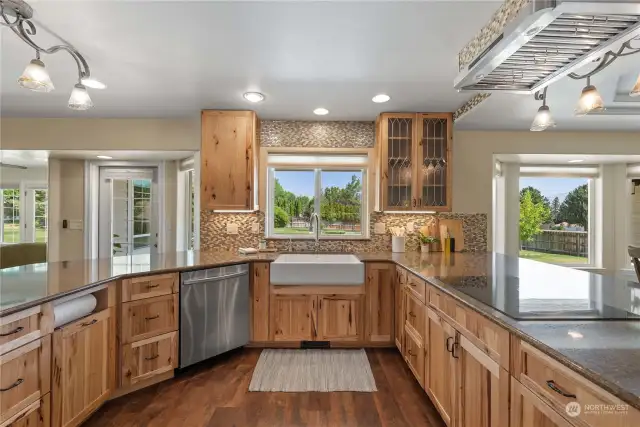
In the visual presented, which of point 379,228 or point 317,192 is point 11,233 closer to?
point 317,192

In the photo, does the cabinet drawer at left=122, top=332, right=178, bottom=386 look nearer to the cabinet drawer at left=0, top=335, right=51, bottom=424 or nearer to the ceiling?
the cabinet drawer at left=0, top=335, right=51, bottom=424

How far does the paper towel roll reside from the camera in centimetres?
163

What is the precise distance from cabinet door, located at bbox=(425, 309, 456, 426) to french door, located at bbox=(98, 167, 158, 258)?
3708mm

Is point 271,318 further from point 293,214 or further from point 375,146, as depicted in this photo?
point 375,146

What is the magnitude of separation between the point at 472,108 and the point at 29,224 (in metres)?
7.89

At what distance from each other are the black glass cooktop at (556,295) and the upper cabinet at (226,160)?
2.08 metres

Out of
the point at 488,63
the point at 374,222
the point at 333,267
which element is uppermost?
the point at 488,63

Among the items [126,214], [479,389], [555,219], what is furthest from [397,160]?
[126,214]

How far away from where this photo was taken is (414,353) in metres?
2.29

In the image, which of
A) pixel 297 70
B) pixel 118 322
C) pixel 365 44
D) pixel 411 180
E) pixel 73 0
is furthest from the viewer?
pixel 411 180

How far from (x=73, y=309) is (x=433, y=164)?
123 inches

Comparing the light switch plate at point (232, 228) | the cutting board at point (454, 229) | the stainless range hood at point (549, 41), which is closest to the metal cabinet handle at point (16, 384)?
the light switch plate at point (232, 228)

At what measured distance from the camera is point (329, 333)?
9.48 feet

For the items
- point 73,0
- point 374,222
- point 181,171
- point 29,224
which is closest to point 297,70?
point 73,0
